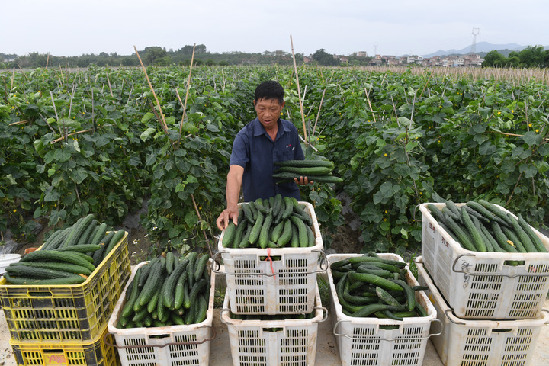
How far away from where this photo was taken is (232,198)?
11.5ft

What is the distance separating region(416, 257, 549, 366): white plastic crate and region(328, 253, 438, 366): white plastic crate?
0.30 metres

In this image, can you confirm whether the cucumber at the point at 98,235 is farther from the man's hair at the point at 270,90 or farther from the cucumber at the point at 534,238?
the cucumber at the point at 534,238

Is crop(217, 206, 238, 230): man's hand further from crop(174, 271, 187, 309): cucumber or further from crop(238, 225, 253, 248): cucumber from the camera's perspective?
crop(174, 271, 187, 309): cucumber

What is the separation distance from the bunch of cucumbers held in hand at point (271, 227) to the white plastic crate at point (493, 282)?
1.32 meters

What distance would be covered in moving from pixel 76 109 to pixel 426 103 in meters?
6.65

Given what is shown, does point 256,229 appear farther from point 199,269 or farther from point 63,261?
point 63,261

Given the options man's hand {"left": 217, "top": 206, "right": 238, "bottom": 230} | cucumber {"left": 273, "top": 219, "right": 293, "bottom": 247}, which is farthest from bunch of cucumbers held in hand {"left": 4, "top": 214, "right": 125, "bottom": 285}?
cucumber {"left": 273, "top": 219, "right": 293, "bottom": 247}

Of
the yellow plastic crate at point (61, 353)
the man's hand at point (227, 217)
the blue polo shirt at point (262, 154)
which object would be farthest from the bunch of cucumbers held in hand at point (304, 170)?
the yellow plastic crate at point (61, 353)

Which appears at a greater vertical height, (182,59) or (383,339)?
(182,59)

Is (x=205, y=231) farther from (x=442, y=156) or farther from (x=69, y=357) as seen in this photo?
(x=442, y=156)

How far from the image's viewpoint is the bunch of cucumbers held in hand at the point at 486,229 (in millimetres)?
3236

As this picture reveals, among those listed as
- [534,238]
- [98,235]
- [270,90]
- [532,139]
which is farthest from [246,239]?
[532,139]

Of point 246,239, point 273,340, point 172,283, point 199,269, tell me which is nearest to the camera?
point 246,239

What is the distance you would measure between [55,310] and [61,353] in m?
0.46
